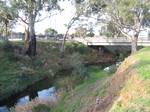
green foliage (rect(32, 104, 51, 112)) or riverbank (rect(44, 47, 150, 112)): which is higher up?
riverbank (rect(44, 47, 150, 112))

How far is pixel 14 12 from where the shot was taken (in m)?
58.2

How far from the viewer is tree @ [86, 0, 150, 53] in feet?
222

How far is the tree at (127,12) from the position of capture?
6757 cm

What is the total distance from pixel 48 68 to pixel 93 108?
38.9m

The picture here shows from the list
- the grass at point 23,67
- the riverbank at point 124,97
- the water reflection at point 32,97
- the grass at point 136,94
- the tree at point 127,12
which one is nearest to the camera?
the grass at point 136,94

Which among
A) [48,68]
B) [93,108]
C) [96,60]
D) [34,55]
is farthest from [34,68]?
[93,108]

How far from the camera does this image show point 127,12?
2729 inches

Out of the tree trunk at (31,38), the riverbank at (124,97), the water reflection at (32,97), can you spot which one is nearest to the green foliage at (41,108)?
the riverbank at (124,97)

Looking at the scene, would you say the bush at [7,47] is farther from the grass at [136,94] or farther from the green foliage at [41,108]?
the grass at [136,94]

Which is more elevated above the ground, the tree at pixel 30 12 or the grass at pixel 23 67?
the tree at pixel 30 12

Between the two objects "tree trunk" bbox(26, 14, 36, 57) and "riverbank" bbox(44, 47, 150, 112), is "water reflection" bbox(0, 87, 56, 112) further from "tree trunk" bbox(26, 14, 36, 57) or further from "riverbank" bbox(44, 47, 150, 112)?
"tree trunk" bbox(26, 14, 36, 57)

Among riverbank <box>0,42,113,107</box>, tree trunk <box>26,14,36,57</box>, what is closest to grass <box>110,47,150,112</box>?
riverbank <box>0,42,113,107</box>

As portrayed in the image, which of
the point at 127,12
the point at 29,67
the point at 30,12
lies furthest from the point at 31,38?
the point at 127,12

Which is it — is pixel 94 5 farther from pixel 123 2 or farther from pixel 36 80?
pixel 36 80
